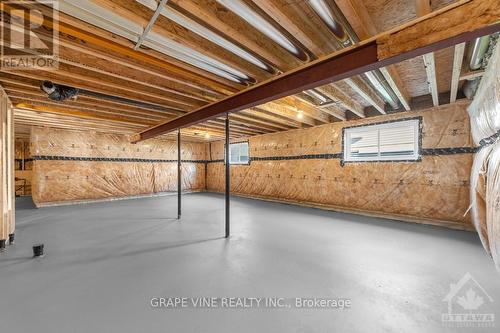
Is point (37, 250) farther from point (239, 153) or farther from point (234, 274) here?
point (239, 153)

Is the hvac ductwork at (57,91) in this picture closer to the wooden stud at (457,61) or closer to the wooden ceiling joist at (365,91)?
the wooden ceiling joist at (365,91)

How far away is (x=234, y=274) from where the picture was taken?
212cm

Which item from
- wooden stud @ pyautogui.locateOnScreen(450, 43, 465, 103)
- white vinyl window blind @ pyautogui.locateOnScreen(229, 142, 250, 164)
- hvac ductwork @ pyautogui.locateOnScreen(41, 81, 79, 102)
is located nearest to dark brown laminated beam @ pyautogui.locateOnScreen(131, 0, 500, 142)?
wooden stud @ pyautogui.locateOnScreen(450, 43, 465, 103)

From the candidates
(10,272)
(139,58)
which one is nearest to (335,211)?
(139,58)

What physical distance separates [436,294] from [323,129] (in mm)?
4518

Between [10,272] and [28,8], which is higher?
[28,8]

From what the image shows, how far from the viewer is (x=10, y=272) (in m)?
2.16

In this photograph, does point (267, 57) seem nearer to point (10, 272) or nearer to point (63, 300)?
point (63, 300)

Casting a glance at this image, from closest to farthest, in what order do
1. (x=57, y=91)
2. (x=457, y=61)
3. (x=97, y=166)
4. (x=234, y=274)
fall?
1. (x=234, y=274)
2. (x=457, y=61)
3. (x=57, y=91)
4. (x=97, y=166)
